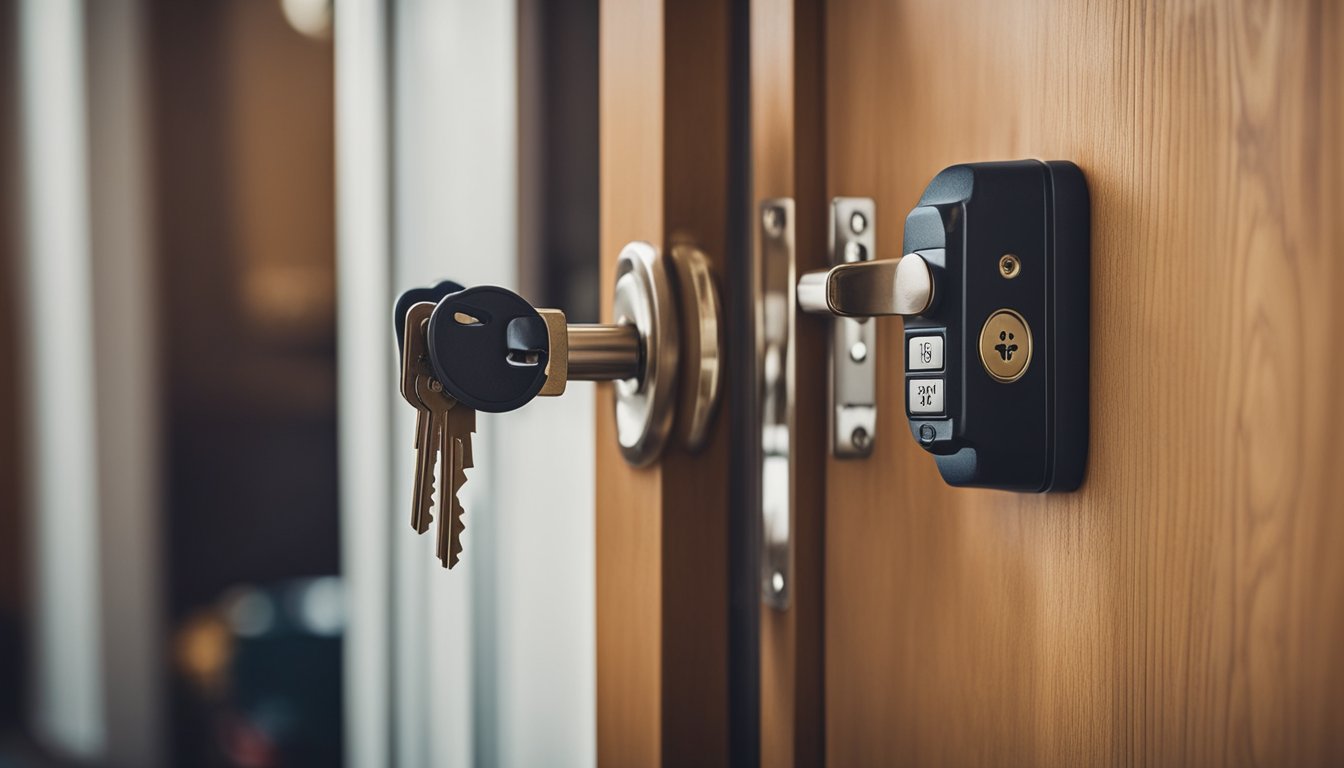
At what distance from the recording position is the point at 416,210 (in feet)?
3.48

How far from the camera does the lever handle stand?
36 cm

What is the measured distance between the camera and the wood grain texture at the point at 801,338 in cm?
46

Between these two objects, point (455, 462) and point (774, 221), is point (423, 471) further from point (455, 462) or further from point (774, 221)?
point (774, 221)

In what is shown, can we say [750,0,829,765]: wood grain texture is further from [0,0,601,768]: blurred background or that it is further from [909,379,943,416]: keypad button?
[0,0,601,768]: blurred background

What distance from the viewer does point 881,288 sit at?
0.38 m

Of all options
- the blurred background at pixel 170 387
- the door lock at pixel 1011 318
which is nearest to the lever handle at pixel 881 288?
the door lock at pixel 1011 318

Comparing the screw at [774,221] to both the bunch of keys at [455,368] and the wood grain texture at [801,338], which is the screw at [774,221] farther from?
the bunch of keys at [455,368]

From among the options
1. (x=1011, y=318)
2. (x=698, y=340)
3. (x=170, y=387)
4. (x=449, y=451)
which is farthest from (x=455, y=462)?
(x=170, y=387)

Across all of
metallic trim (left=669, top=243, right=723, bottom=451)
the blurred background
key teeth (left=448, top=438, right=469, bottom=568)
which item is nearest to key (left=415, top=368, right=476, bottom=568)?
key teeth (left=448, top=438, right=469, bottom=568)

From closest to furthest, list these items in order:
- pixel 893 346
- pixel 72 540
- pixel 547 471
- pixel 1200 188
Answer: pixel 1200 188 < pixel 893 346 < pixel 547 471 < pixel 72 540

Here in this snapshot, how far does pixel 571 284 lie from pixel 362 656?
45cm

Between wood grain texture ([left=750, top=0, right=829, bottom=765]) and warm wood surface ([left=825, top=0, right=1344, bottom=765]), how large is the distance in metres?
0.03

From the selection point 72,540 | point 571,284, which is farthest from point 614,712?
point 72,540

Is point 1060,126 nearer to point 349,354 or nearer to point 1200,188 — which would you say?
point 1200,188
